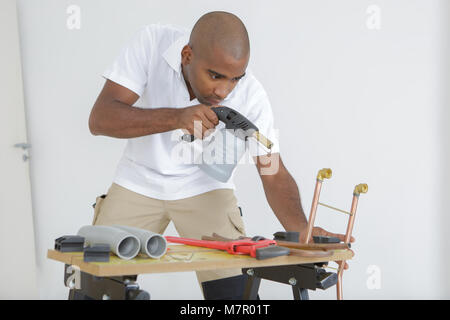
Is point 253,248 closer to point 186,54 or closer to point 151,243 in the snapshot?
point 151,243

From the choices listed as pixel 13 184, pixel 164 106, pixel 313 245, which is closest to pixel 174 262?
pixel 313 245

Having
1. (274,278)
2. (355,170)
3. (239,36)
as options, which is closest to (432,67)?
(355,170)

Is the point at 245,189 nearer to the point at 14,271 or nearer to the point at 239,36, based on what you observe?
the point at 14,271

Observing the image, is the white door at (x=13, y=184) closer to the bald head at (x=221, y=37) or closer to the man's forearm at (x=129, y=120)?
the man's forearm at (x=129, y=120)

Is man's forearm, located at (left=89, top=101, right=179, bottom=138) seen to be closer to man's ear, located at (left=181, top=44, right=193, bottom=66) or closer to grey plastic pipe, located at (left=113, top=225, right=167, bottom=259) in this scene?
man's ear, located at (left=181, top=44, right=193, bottom=66)

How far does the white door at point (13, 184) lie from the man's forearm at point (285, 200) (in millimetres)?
1617

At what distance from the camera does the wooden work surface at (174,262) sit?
3.55 feet

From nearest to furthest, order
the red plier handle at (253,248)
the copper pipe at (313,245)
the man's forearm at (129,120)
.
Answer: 1. the red plier handle at (253,248)
2. the copper pipe at (313,245)
3. the man's forearm at (129,120)

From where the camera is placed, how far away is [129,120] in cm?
171

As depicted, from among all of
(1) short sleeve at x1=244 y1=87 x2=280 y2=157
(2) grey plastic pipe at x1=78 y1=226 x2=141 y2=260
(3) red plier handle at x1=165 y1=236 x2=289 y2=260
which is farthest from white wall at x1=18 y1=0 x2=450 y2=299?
(2) grey plastic pipe at x1=78 y1=226 x2=141 y2=260

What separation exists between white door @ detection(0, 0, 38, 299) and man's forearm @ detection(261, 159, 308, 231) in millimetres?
1617

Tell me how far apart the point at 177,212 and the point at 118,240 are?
832 millimetres

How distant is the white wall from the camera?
3.07 metres

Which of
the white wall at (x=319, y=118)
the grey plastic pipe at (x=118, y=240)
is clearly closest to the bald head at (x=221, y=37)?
the grey plastic pipe at (x=118, y=240)
